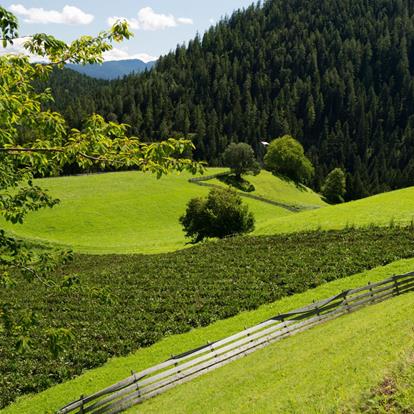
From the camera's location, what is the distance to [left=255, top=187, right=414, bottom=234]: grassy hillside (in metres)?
48.5

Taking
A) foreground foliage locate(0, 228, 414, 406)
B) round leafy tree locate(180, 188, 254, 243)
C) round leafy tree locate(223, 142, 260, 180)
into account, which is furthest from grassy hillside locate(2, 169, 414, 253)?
foreground foliage locate(0, 228, 414, 406)

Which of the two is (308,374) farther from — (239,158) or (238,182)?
(239,158)

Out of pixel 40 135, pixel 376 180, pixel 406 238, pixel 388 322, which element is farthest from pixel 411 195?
pixel 376 180

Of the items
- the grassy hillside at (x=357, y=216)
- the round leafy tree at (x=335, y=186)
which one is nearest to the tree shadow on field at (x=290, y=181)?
the round leafy tree at (x=335, y=186)

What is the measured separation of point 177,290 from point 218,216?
26.7 meters

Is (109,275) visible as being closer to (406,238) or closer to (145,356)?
(145,356)

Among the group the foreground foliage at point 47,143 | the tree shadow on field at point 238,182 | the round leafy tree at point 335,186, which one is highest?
the foreground foliage at point 47,143

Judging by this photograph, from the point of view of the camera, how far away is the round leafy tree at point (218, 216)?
6006 centimetres

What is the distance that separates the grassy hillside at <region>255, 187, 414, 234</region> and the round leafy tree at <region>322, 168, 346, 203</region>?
82.8 meters

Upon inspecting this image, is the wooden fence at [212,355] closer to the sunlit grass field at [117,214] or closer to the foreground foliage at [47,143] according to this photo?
the foreground foliage at [47,143]

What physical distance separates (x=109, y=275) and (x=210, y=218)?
21.6 m

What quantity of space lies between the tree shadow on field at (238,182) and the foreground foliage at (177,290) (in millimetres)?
64155

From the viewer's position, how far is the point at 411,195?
183ft

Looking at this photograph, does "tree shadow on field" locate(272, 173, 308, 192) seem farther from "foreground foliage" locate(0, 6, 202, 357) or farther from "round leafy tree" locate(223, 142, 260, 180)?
"foreground foliage" locate(0, 6, 202, 357)
